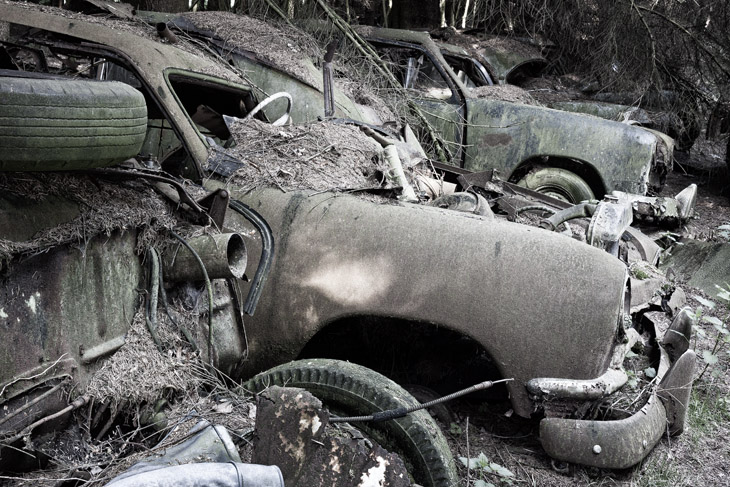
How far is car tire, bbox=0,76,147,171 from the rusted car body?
4502 millimetres

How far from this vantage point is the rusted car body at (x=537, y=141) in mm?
6547

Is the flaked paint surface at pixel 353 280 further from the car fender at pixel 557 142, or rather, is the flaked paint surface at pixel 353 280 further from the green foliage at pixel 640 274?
the car fender at pixel 557 142

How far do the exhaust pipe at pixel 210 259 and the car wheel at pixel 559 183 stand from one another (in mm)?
4440

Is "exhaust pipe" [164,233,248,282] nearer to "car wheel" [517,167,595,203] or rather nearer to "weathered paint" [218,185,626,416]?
"weathered paint" [218,185,626,416]

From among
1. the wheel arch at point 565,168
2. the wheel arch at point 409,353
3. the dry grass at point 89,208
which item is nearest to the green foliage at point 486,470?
the wheel arch at point 409,353

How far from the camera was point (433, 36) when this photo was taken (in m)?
7.89

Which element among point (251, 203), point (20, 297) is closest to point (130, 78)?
point (251, 203)

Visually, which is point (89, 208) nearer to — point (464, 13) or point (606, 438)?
point (606, 438)

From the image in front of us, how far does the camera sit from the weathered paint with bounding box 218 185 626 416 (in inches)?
100

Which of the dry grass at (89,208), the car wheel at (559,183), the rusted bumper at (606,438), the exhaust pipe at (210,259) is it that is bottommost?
the car wheel at (559,183)

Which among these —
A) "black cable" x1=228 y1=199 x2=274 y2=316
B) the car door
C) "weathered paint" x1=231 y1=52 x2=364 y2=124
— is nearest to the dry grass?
"black cable" x1=228 y1=199 x2=274 y2=316

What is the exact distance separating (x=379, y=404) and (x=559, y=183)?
467 centimetres

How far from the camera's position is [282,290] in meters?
2.80

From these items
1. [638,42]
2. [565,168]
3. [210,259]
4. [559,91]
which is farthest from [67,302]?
[638,42]
